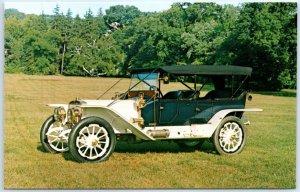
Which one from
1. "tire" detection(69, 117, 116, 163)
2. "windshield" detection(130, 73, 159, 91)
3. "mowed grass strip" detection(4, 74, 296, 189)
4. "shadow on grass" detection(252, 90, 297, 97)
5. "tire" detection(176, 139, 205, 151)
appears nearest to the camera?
"mowed grass strip" detection(4, 74, 296, 189)

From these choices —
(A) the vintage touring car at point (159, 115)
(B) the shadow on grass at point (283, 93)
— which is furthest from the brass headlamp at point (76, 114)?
(B) the shadow on grass at point (283, 93)

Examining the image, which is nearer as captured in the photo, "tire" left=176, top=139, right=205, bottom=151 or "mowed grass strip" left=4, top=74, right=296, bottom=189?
"mowed grass strip" left=4, top=74, right=296, bottom=189

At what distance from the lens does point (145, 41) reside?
14711 mm

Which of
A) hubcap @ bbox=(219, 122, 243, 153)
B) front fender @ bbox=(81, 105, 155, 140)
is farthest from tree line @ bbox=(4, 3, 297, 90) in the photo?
hubcap @ bbox=(219, 122, 243, 153)

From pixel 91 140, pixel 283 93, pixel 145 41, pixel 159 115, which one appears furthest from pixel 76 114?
pixel 283 93

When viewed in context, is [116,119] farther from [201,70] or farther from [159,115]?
[201,70]

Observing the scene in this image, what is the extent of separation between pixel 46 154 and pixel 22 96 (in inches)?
104

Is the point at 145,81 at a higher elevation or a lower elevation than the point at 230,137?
higher

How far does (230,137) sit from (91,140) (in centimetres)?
277

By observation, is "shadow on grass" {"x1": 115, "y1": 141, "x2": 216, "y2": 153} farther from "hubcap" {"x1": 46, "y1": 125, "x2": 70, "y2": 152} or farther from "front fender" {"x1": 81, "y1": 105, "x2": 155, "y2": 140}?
"hubcap" {"x1": 46, "y1": 125, "x2": 70, "y2": 152}

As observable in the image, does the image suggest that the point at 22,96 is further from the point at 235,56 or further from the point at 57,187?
the point at 235,56

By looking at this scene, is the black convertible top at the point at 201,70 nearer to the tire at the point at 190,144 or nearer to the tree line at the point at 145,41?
the tire at the point at 190,144

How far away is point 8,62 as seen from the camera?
10.1 meters

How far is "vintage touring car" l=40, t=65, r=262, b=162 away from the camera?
841 cm
